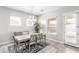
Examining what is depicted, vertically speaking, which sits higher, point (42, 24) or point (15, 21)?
point (15, 21)

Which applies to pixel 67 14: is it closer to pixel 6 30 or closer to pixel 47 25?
pixel 47 25

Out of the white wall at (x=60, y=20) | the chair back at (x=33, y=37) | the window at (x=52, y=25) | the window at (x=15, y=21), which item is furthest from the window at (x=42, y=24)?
the chair back at (x=33, y=37)

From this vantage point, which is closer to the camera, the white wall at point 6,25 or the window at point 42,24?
the white wall at point 6,25

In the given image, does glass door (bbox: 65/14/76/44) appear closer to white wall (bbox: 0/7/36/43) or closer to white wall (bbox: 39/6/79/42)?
white wall (bbox: 39/6/79/42)

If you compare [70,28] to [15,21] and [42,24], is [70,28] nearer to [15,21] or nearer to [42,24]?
[42,24]

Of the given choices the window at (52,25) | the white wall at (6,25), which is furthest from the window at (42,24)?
the white wall at (6,25)

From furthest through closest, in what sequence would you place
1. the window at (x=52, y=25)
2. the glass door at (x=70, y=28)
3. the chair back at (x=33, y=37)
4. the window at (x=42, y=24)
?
the window at (x=42, y=24) < the window at (x=52, y=25) < the glass door at (x=70, y=28) < the chair back at (x=33, y=37)

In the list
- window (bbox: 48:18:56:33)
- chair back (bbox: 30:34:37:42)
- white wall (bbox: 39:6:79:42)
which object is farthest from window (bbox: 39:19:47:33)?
chair back (bbox: 30:34:37:42)

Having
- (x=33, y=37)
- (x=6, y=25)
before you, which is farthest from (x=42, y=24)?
(x=6, y=25)

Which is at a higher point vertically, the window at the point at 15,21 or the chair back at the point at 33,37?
the window at the point at 15,21

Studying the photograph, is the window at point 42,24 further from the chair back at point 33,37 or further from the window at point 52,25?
the chair back at point 33,37

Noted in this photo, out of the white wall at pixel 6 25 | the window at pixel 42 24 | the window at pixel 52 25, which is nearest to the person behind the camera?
the white wall at pixel 6 25
